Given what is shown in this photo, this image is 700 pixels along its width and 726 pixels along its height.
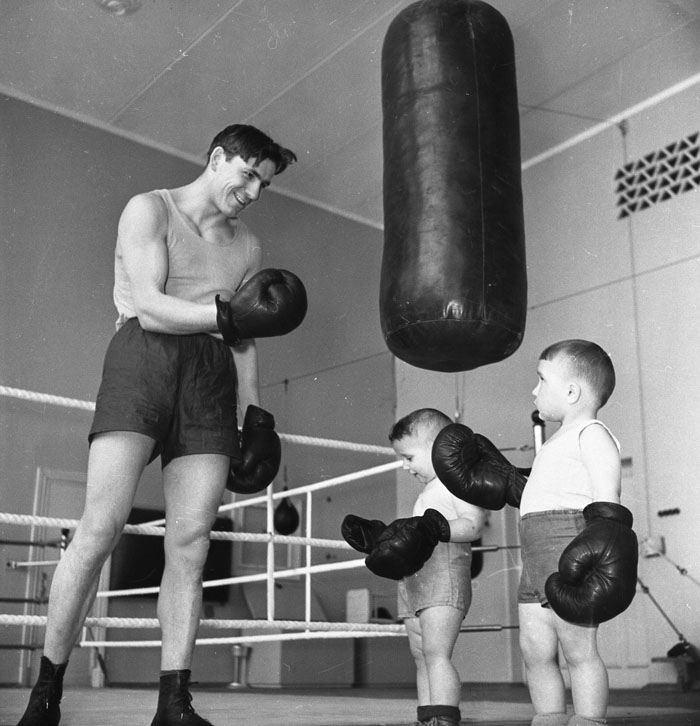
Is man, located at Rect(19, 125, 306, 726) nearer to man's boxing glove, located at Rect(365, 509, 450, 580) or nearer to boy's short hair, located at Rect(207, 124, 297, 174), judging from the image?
boy's short hair, located at Rect(207, 124, 297, 174)

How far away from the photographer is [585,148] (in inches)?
194

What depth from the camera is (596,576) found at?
3.64 ft

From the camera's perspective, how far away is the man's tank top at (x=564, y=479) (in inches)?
51.5

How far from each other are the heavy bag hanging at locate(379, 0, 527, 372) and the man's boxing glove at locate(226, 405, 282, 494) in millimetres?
261

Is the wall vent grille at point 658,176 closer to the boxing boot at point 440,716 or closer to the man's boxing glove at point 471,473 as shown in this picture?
the man's boxing glove at point 471,473

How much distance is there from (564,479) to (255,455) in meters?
0.54

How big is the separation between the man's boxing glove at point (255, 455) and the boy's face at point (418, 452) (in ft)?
0.74

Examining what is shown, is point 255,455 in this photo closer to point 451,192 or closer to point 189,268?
point 189,268

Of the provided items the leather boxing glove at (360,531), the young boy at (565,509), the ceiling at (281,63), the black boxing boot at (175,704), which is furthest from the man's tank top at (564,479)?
the ceiling at (281,63)

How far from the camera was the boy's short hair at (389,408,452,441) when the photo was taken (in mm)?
1659

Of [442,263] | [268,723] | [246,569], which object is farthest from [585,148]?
[268,723]

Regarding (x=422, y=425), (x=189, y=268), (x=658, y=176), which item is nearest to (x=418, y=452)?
(x=422, y=425)

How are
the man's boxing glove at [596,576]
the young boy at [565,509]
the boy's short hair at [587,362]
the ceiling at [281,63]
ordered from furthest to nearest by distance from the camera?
1. the ceiling at [281,63]
2. the boy's short hair at [587,362]
3. the young boy at [565,509]
4. the man's boxing glove at [596,576]

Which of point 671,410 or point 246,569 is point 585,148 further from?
point 246,569
